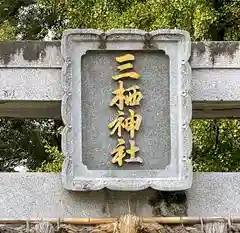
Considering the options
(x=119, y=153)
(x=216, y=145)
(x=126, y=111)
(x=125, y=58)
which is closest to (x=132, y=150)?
(x=119, y=153)

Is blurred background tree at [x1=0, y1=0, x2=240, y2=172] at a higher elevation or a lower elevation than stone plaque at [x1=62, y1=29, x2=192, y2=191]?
higher

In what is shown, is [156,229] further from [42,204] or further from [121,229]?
[42,204]

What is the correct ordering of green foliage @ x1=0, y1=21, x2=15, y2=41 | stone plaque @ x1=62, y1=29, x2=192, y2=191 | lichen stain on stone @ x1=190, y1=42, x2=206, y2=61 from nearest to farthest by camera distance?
stone plaque @ x1=62, y1=29, x2=192, y2=191, lichen stain on stone @ x1=190, y1=42, x2=206, y2=61, green foliage @ x1=0, y1=21, x2=15, y2=41

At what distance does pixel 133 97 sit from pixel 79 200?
0.54m

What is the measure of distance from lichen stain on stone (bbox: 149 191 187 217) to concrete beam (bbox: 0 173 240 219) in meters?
0.01

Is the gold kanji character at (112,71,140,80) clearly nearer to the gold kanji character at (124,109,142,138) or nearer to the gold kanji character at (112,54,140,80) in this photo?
the gold kanji character at (112,54,140,80)

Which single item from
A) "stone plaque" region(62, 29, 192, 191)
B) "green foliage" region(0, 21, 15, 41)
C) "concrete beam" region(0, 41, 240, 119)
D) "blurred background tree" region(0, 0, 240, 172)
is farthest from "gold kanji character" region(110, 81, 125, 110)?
"green foliage" region(0, 21, 15, 41)

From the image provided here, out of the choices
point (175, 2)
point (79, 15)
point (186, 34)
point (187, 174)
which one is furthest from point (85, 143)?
point (79, 15)

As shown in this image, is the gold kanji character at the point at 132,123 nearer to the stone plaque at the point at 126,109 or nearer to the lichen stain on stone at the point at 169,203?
the stone plaque at the point at 126,109

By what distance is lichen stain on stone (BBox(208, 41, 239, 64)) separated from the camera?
325 cm

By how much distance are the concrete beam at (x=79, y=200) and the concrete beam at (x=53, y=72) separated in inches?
14.5

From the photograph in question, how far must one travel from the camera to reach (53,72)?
324 centimetres

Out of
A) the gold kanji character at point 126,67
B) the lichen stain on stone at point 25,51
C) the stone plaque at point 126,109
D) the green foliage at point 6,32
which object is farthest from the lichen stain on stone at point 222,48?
the green foliage at point 6,32

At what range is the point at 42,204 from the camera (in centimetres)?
319
